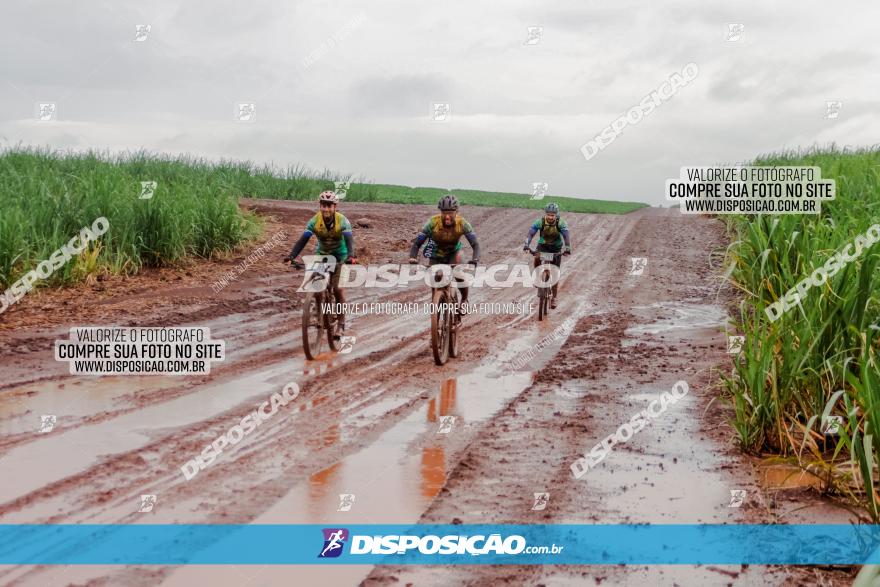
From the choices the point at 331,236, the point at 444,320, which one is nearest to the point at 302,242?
the point at 331,236

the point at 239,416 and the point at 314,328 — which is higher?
the point at 314,328

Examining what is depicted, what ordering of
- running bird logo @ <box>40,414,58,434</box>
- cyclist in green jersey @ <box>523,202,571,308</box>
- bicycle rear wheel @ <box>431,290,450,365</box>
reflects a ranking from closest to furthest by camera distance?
1. running bird logo @ <box>40,414,58,434</box>
2. bicycle rear wheel @ <box>431,290,450,365</box>
3. cyclist in green jersey @ <box>523,202,571,308</box>

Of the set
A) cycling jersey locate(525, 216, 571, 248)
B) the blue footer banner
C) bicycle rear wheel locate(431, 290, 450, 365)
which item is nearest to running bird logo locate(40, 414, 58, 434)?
the blue footer banner

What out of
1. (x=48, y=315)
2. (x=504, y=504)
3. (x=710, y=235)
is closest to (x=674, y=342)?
(x=504, y=504)

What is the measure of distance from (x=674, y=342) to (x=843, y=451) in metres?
5.86

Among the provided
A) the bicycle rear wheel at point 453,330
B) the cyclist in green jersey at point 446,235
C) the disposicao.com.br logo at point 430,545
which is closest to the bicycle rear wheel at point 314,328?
the cyclist in green jersey at point 446,235

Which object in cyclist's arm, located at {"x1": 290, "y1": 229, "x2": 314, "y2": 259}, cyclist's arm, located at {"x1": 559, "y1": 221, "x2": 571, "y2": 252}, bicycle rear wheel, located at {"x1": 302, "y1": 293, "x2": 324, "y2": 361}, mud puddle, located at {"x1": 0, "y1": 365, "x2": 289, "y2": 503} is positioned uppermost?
cyclist's arm, located at {"x1": 559, "y1": 221, "x2": 571, "y2": 252}

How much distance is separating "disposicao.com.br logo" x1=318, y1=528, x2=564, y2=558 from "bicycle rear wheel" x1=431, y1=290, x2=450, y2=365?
558 centimetres

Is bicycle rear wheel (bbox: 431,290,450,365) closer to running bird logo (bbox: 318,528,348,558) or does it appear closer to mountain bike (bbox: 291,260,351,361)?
mountain bike (bbox: 291,260,351,361)

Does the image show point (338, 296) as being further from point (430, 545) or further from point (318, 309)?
point (430, 545)

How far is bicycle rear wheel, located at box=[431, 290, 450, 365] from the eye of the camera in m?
11.2

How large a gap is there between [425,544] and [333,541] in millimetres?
645

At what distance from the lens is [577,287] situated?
20094 mm

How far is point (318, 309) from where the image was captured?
39.1ft
